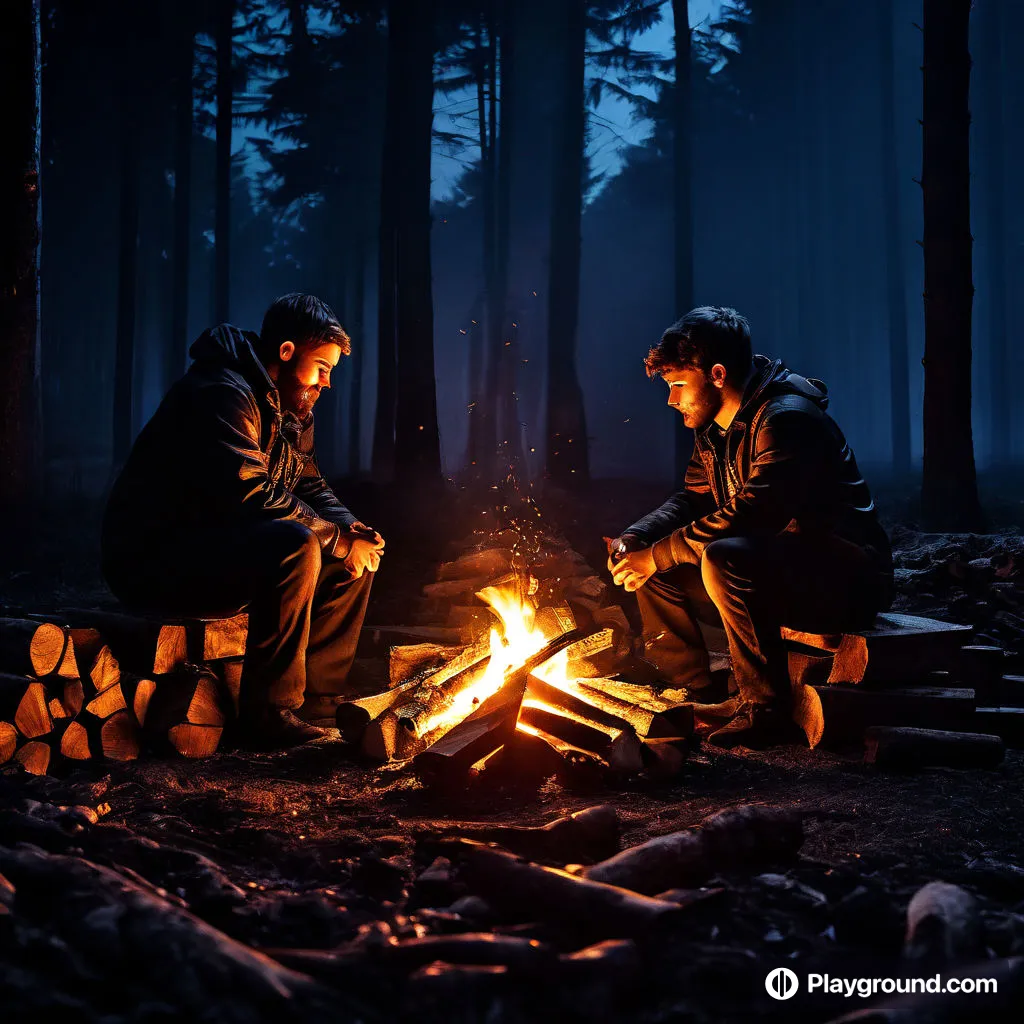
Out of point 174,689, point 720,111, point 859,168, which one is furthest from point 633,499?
point 859,168

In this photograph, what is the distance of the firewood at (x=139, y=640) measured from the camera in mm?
3475

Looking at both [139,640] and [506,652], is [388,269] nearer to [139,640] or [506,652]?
[506,652]

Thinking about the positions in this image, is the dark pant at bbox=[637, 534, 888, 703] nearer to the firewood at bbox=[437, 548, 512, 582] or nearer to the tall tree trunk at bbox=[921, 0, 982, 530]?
the firewood at bbox=[437, 548, 512, 582]

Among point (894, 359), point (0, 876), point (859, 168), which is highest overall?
point (859, 168)

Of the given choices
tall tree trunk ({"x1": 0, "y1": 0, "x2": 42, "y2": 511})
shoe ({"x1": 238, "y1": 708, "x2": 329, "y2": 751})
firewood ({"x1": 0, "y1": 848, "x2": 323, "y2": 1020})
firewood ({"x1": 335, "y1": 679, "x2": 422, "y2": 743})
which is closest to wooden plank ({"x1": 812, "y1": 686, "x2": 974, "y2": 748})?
firewood ({"x1": 335, "y1": 679, "x2": 422, "y2": 743})

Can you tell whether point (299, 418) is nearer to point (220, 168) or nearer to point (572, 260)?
point (572, 260)

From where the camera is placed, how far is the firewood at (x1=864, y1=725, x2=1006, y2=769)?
10.6 ft

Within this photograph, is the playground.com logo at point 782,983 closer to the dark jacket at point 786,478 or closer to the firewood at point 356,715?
the firewood at point 356,715

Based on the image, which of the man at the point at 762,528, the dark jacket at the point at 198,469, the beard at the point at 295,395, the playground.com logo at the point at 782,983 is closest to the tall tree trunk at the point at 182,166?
the beard at the point at 295,395

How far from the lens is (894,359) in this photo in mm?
21297

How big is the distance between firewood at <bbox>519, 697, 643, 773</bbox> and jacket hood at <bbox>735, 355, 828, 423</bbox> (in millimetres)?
1773

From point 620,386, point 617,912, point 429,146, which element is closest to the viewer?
point 617,912

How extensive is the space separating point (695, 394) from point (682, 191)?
14464 millimetres

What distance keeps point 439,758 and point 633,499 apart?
10621 millimetres
